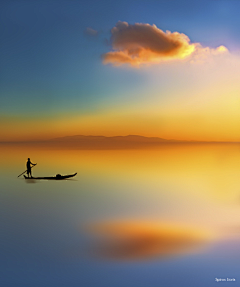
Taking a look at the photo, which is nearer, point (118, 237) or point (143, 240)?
point (143, 240)

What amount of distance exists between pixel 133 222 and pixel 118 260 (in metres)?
2.07

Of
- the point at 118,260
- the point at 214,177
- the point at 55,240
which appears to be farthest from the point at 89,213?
the point at 214,177

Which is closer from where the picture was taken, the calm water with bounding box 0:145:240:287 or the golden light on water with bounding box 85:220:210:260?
the calm water with bounding box 0:145:240:287

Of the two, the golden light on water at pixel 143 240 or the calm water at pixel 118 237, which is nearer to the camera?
the calm water at pixel 118 237

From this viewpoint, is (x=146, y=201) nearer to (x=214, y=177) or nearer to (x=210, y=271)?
(x=210, y=271)

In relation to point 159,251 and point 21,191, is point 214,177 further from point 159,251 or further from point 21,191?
point 159,251

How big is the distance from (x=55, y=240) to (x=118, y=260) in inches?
58.8

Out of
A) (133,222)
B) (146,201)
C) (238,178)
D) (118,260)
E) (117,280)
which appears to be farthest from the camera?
(238,178)

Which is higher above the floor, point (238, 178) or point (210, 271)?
point (238, 178)

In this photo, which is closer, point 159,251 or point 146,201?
point 159,251

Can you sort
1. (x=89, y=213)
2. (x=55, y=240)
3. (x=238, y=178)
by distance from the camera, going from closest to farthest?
(x=55, y=240)
(x=89, y=213)
(x=238, y=178)

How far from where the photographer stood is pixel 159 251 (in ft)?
18.1

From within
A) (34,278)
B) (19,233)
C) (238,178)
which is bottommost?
(34,278)

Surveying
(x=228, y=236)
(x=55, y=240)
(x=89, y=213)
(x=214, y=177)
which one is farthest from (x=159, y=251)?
(x=214, y=177)
